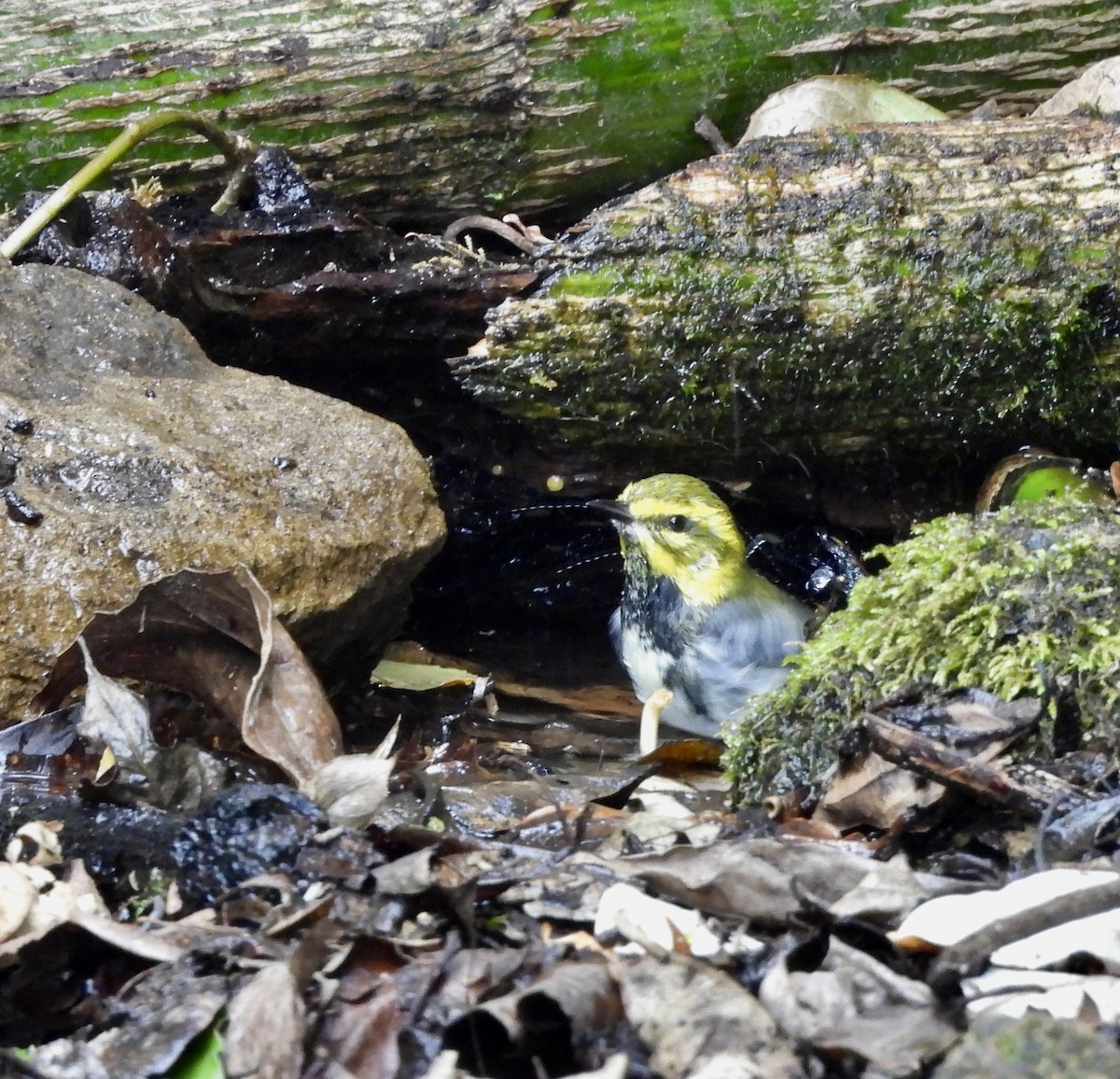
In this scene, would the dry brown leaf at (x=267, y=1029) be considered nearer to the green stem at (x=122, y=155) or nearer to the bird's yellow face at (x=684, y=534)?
the bird's yellow face at (x=684, y=534)

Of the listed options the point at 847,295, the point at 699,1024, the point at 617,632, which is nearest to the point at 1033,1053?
the point at 699,1024

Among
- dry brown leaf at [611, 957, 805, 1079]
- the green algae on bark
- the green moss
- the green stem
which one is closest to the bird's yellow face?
the green moss

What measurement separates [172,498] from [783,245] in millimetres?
2307

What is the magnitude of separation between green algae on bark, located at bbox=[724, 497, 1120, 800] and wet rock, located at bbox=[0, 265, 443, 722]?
4.58ft

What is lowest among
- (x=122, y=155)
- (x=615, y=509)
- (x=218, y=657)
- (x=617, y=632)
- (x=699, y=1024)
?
(x=617, y=632)

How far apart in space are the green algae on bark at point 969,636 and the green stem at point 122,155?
10.9 feet

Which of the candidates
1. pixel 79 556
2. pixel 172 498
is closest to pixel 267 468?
pixel 172 498

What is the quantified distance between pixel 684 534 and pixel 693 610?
1.01 ft

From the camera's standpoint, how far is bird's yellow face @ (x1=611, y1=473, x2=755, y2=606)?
4.67 metres

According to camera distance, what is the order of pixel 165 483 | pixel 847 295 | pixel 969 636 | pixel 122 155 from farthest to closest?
pixel 122 155
pixel 847 295
pixel 165 483
pixel 969 636

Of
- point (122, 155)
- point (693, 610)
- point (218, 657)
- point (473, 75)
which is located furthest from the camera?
point (473, 75)

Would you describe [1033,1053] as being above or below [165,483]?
below

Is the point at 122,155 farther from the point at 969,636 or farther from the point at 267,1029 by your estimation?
the point at 267,1029

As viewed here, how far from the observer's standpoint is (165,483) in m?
3.56
